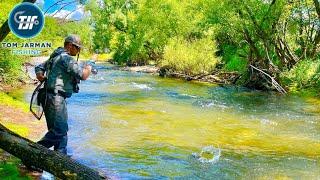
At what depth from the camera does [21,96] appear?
20.3 m

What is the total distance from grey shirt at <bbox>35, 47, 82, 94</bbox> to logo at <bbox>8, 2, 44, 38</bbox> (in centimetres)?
565

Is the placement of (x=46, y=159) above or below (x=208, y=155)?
above

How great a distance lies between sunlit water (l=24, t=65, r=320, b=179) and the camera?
393 inches

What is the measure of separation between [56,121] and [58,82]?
2.10 ft

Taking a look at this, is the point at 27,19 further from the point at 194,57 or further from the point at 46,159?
the point at 194,57

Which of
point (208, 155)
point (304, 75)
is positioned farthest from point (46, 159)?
point (304, 75)

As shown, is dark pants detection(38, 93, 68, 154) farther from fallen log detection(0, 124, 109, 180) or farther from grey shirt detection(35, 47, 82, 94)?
fallen log detection(0, 124, 109, 180)

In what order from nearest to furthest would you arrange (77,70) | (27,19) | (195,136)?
(77,70) < (195,136) < (27,19)

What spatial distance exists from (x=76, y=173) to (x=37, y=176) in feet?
4.19

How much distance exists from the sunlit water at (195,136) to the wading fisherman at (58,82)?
1659mm

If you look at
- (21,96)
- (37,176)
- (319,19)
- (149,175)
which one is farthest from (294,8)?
(37,176)

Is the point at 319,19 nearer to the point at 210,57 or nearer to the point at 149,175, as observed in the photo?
the point at 210,57

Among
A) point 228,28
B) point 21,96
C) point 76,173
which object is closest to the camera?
point 76,173

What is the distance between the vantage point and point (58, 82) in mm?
7812
